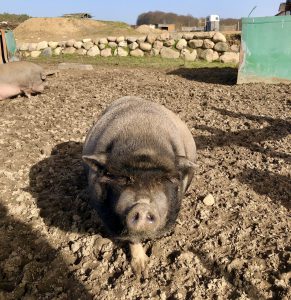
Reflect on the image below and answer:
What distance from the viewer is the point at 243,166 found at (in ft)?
14.9

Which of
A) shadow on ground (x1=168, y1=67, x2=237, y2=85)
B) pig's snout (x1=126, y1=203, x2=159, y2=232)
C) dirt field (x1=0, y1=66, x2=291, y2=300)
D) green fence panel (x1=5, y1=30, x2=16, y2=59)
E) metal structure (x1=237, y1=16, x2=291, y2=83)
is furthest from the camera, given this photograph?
green fence panel (x1=5, y1=30, x2=16, y2=59)

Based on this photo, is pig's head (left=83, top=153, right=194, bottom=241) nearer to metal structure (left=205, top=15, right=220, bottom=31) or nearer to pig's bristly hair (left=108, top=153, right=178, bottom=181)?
pig's bristly hair (left=108, top=153, right=178, bottom=181)

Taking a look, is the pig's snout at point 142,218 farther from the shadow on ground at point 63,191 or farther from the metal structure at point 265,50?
the metal structure at point 265,50

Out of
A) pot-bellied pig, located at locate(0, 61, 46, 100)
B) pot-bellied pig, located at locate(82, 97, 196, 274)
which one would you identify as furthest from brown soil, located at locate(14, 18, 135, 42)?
pot-bellied pig, located at locate(82, 97, 196, 274)

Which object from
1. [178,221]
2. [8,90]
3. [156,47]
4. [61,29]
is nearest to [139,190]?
[178,221]

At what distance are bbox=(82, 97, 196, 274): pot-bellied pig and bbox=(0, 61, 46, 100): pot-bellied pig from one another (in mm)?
5673

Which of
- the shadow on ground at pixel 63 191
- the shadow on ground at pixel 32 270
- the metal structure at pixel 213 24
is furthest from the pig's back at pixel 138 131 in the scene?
the metal structure at pixel 213 24

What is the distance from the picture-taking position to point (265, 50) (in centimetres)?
909

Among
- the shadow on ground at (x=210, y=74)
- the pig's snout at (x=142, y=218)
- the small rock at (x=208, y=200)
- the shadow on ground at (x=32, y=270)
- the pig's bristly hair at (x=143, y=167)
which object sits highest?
the pig's bristly hair at (x=143, y=167)

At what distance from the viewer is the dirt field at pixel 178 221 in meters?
2.81

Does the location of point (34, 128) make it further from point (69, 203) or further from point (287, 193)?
point (287, 193)

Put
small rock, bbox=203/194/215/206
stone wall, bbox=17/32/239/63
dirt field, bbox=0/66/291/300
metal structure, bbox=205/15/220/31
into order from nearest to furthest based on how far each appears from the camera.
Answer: dirt field, bbox=0/66/291/300, small rock, bbox=203/194/215/206, stone wall, bbox=17/32/239/63, metal structure, bbox=205/15/220/31

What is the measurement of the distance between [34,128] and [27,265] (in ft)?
11.1

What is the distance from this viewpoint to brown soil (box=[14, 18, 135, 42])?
19.5 metres
